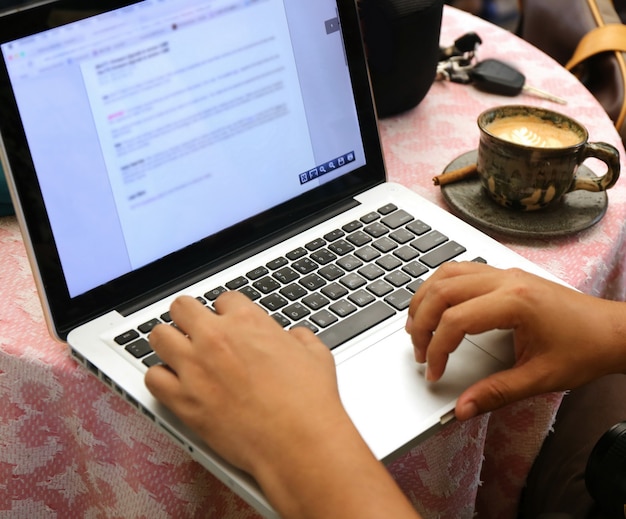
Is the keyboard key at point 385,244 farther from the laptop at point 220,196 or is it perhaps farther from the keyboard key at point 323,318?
the keyboard key at point 323,318

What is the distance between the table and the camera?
0.62m

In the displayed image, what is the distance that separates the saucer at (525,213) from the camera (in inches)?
29.4

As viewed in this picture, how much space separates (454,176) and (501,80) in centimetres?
25

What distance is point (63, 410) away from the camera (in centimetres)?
63

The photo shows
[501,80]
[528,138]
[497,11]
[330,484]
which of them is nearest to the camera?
Result: [330,484]

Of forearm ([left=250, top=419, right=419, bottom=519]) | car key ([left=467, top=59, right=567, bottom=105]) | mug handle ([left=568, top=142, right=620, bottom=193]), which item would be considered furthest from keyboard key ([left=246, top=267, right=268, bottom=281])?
car key ([left=467, top=59, right=567, bottom=105])

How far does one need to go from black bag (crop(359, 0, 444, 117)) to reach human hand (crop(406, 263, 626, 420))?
37 centimetres

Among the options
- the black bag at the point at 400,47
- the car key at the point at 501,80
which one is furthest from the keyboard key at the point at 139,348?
the car key at the point at 501,80

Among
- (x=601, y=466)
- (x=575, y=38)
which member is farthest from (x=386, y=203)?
(x=575, y=38)

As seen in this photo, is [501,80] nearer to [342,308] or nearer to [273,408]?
[342,308]

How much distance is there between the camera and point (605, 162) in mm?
745

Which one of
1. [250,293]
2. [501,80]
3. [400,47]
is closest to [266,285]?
[250,293]

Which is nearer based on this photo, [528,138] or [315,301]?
[315,301]

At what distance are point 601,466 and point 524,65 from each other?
603mm
